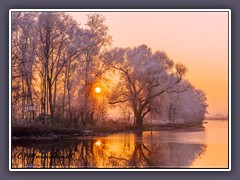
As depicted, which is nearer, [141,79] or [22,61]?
A: [22,61]

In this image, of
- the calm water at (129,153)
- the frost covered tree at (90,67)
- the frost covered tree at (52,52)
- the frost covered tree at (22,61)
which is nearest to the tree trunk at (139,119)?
the calm water at (129,153)

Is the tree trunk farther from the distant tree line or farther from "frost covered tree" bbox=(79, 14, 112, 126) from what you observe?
"frost covered tree" bbox=(79, 14, 112, 126)

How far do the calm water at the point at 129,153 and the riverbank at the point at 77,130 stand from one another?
71mm

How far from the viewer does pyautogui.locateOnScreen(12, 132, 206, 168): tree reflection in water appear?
684 cm

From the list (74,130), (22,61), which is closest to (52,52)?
(22,61)

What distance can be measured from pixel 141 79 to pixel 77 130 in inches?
32.1

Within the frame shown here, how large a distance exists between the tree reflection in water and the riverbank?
7 cm

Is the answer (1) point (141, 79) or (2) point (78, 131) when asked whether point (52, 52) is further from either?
(1) point (141, 79)

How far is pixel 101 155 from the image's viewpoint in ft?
22.6

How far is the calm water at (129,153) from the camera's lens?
269 inches

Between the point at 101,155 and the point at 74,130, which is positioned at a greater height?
the point at 74,130

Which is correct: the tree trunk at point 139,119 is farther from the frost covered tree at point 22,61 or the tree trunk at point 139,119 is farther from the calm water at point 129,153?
the frost covered tree at point 22,61

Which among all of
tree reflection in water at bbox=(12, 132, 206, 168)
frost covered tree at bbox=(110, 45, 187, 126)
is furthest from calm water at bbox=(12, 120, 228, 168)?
frost covered tree at bbox=(110, 45, 187, 126)

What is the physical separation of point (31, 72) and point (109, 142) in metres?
1.03
